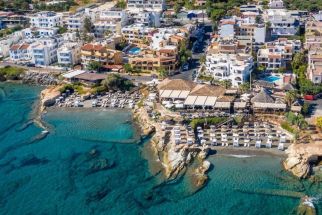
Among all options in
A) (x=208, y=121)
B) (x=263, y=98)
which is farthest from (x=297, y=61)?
(x=208, y=121)

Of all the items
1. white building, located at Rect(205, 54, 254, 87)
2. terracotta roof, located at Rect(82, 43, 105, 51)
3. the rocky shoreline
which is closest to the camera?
the rocky shoreline

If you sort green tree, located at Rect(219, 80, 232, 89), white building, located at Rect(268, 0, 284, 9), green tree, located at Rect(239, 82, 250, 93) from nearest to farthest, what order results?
green tree, located at Rect(239, 82, 250, 93)
green tree, located at Rect(219, 80, 232, 89)
white building, located at Rect(268, 0, 284, 9)

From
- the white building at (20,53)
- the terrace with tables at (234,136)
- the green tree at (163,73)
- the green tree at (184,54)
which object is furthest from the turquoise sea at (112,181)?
the white building at (20,53)

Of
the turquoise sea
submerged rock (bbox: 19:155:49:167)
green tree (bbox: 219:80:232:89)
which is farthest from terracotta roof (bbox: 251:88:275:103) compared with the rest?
submerged rock (bbox: 19:155:49:167)

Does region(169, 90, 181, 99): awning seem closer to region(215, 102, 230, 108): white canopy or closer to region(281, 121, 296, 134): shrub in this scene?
region(215, 102, 230, 108): white canopy

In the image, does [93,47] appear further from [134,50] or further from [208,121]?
[208,121]

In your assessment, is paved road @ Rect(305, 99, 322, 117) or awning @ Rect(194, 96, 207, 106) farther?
awning @ Rect(194, 96, 207, 106)

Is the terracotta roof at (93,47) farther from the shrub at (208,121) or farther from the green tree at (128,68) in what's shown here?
the shrub at (208,121)
